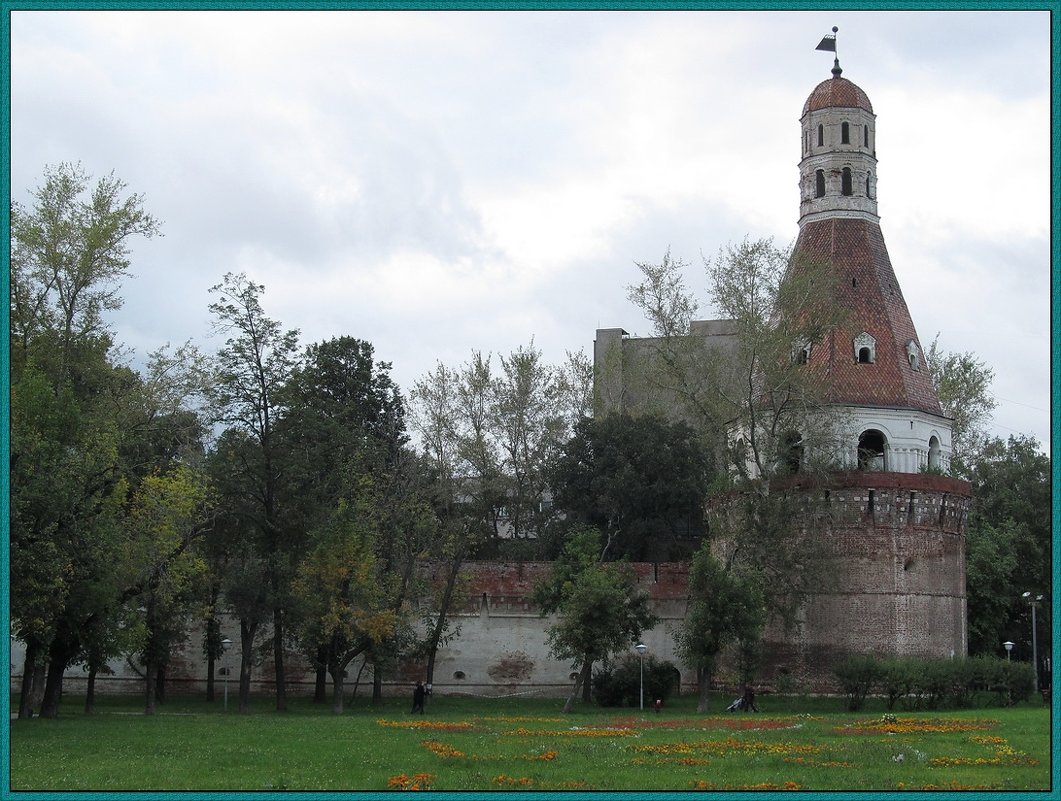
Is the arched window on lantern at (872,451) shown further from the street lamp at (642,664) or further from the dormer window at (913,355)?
the street lamp at (642,664)

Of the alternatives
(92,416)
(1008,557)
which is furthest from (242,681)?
(1008,557)

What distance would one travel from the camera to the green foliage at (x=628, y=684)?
36.4m

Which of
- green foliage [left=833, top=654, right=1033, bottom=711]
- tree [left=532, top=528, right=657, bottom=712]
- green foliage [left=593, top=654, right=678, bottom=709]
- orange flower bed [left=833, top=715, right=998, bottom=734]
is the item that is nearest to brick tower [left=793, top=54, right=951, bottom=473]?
green foliage [left=833, top=654, right=1033, bottom=711]

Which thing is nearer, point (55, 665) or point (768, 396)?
point (55, 665)

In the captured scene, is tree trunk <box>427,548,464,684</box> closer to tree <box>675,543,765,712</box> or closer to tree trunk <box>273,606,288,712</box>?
tree trunk <box>273,606,288,712</box>

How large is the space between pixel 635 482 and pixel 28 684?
78.8ft

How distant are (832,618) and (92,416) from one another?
19.9 metres

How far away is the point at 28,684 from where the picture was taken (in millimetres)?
28016

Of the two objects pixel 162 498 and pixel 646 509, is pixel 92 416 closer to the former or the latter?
pixel 162 498

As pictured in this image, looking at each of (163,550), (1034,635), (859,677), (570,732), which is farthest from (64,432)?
(1034,635)

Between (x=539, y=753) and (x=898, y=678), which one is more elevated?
(x=898, y=678)

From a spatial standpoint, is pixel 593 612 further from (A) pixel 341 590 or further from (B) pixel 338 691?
(B) pixel 338 691

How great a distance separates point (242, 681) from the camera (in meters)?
34.2

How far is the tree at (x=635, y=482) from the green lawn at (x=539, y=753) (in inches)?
789
